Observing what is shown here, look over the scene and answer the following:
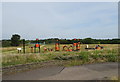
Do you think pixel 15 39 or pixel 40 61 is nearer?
pixel 40 61

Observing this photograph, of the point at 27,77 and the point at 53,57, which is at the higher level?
the point at 53,57

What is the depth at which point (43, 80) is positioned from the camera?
223 inches

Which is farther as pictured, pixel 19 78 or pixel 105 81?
pixel 19 78

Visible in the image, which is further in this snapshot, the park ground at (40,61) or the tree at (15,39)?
the tree at (15,39)

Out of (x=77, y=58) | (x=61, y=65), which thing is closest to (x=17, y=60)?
(x=61, y=65)

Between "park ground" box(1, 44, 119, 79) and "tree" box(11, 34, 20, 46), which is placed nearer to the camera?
"park ground" box(1, 44, 119, 79)

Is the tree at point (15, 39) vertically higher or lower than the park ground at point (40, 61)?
higher

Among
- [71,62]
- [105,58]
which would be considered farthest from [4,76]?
[105,58]

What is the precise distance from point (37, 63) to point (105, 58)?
228 inches

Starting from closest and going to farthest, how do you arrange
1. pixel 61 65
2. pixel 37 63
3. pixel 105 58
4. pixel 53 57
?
pixel 37 63, pixel 61 65, pixel 53 57, pixel 105 58

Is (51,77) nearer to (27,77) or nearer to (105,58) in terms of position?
(27,77)

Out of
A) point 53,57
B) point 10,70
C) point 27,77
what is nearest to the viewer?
point 27,77

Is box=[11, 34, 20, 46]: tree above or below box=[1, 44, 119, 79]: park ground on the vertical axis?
above

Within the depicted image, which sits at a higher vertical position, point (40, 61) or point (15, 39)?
point (15, 39)
